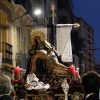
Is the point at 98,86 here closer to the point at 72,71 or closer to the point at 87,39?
the point at 72,71

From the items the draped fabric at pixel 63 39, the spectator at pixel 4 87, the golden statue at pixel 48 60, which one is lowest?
the spectator at pixel 4 87

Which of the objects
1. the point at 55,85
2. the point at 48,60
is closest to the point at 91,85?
the point at 55,85

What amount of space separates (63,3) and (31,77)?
47.4 m

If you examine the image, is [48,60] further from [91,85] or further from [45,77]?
[91,85]

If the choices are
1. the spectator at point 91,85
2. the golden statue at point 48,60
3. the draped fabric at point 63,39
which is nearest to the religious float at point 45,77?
the golden statue at point 48,60

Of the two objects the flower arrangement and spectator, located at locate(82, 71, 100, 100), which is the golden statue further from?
spectator, located at locate(82, 71, 100, 100)

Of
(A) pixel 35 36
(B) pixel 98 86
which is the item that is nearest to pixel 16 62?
(A) pixel 35 36

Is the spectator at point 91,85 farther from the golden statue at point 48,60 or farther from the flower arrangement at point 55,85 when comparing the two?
the golden statue at point 48,60

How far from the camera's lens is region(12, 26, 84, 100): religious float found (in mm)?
10039

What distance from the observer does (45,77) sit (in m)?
10.6

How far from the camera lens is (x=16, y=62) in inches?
1091

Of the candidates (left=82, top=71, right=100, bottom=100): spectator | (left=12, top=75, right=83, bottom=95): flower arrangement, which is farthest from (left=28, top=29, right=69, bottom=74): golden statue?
(left=82, top=71, right=100, bottom=100): spectator

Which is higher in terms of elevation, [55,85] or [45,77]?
[45,77]

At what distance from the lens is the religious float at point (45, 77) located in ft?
32.9
